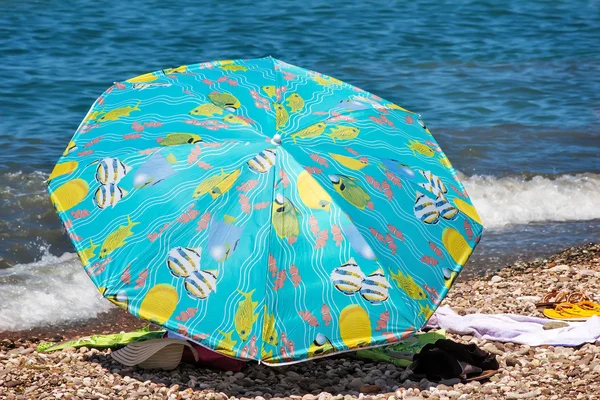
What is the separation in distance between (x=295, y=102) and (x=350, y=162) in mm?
593

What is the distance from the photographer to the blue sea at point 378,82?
8602 millimetres

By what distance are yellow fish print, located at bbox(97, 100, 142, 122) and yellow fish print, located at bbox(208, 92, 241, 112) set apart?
44cm

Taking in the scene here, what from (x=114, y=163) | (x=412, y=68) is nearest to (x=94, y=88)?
(x=412, y=68)

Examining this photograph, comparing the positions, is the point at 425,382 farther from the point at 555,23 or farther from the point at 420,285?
the point at 555,23

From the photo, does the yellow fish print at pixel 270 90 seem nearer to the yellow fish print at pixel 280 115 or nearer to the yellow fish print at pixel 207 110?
the yellow fish print at pixel 280 115

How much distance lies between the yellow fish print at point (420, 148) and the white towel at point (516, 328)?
129 cm

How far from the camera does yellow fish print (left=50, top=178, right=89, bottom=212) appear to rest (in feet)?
15.1

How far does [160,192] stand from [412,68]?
1134 centimetres

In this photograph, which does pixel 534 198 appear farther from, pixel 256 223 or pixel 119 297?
pixel 119 297

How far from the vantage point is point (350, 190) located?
15.4 feet

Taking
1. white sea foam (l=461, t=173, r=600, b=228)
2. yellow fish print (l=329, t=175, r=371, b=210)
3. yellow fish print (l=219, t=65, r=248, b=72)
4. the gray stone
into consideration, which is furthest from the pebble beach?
white sea foam (l=461, t=173, r=600, b=228)

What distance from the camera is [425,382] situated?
492 cm

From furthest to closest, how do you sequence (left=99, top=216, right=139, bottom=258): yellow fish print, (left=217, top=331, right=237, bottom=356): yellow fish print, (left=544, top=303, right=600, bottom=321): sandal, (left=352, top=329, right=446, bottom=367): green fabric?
(left=544, top=303, right=600, bottom=321): sandal
(left=352, top=329, right=446, bottom=367): green fabric
(left=99, top=216, right=139, bottom=258): yellow fish print
(left=217, top=331, right=237, bottom=356): yellow fish print

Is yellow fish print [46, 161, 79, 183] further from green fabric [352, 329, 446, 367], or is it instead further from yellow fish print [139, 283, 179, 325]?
green fabric [352, 329, 446, 367]
